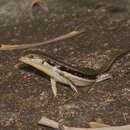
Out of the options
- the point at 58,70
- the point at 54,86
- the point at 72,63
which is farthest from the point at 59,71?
the point at 72,63

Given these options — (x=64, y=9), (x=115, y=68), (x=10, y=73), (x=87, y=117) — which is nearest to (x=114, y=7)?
(x=64, y=9)

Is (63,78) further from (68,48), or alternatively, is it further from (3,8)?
(3,8)

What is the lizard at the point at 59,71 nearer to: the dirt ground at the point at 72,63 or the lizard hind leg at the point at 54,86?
the lizard hind leg at the point at 54,86

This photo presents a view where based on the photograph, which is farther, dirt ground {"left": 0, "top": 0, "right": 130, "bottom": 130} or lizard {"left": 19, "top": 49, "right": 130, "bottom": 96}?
lizard {"left": 19, "top": 49, "right": 130, "bottom": 96}

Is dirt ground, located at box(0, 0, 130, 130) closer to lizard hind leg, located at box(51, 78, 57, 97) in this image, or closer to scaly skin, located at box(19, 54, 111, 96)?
lizard hind leg, located at box(51, 78, 57, 97)

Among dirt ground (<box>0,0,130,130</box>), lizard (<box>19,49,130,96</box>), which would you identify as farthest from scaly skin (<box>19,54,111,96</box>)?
dirt ground (<box>0,0,130,130</box>)

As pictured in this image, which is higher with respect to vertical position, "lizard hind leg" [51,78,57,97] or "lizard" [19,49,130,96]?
"lizard" [19,49,130,96]

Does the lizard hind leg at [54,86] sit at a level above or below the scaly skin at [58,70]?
below

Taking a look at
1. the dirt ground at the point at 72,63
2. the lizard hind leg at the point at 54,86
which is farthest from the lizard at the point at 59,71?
the dirt ground at the point at 72,63
